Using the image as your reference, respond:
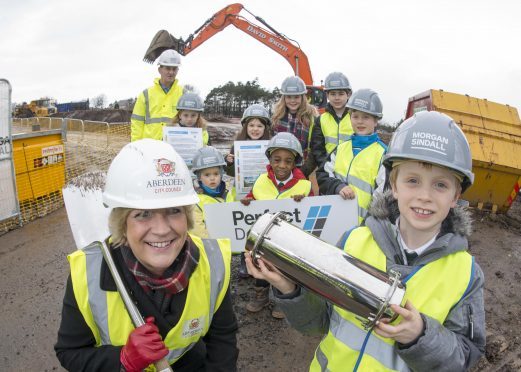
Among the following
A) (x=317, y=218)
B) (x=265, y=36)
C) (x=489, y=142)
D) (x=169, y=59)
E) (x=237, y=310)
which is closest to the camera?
(x=317, y=218)

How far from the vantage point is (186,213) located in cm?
203

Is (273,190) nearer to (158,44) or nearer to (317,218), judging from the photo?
(317,218)

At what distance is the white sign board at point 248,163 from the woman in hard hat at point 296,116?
0.66 metres

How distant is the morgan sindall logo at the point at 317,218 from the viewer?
3965mm

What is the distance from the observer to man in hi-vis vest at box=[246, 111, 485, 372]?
5.35 feet

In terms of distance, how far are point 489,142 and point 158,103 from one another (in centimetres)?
643

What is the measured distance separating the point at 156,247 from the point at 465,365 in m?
1.49

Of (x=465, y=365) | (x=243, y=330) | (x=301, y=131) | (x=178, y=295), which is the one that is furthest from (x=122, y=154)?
(x=301, y=131)

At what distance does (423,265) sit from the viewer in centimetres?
172

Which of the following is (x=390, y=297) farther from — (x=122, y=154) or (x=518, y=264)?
(x=518, y=264)

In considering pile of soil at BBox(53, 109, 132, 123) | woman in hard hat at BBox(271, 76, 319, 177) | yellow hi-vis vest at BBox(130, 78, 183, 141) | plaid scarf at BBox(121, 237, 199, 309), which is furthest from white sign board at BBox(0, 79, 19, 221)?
pile of soil at BBox(53, 109, 132, 123)

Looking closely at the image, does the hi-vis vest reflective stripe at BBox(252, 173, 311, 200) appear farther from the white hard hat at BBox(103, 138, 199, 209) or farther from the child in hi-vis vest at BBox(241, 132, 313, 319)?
the white hard hat at BBox(103, 138, 199, 209)

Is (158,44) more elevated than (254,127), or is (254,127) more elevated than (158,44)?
(158,44)

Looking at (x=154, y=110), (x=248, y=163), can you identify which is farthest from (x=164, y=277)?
(x=154, y=110)
